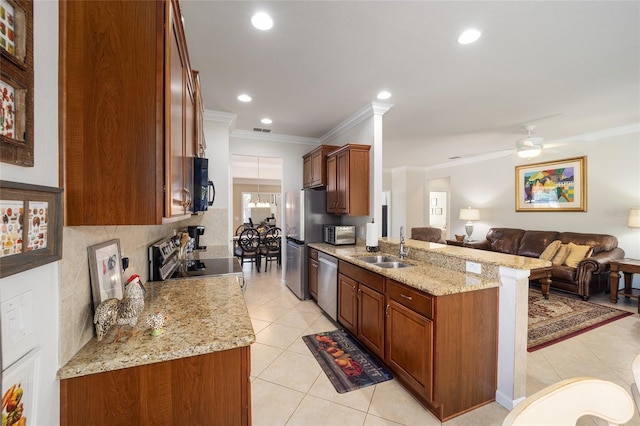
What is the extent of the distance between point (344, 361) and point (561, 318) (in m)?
2.95

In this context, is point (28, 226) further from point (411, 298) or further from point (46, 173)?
point (411, 298)

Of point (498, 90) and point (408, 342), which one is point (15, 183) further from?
point (498, 90)

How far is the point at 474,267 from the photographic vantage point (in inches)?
82.7

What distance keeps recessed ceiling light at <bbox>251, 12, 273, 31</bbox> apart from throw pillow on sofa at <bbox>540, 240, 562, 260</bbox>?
540 cm

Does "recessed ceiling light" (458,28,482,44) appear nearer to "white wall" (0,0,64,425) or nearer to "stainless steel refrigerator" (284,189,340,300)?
"white wall" (0,0,64,425)

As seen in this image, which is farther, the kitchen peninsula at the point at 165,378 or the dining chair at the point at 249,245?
the dining chair at the point at 249,245

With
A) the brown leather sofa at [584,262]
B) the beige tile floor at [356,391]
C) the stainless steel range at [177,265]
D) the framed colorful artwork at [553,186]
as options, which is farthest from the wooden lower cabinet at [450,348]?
the framed colorful artwork at [553,186]

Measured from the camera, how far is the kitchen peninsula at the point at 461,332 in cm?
176

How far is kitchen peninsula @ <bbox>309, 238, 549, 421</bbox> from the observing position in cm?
176

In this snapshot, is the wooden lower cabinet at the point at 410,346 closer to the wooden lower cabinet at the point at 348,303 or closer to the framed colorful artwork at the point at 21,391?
the wooden lower cabinet at the point at 348,303

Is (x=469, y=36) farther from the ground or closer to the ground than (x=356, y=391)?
farther from the ground

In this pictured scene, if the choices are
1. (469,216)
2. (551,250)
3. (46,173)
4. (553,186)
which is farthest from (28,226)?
(469,216)

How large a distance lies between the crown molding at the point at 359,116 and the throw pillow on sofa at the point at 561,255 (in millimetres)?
3808

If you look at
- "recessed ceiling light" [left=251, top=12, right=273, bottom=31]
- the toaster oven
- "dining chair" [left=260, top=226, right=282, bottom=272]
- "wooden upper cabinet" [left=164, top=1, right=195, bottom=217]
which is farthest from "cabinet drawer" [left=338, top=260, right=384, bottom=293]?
"dining chair" [left=260, top=226, right=282, bottom=272]
